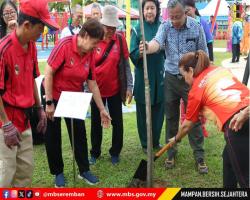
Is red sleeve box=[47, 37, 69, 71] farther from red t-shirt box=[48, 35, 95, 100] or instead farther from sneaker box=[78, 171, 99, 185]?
sneaker box=[78, 171, 99, 185]

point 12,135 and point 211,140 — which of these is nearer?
point 12,135

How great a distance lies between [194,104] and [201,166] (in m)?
1.62

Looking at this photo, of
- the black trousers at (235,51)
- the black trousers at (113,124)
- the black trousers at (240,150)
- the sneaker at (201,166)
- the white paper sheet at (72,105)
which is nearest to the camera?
the black trousers at (240,150)

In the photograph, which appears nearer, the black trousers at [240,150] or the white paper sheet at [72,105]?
the black trousers at [240,150]

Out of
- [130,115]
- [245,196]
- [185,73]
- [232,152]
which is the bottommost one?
[130,115]

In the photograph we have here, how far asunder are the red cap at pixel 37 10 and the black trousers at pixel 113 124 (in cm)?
205

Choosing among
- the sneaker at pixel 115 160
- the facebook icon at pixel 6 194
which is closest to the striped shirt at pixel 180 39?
the sneaker at pixel 115 160

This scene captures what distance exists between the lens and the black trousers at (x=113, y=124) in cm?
499

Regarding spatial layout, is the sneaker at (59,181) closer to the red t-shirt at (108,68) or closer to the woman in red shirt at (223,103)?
the red t-shirt at (108,68)

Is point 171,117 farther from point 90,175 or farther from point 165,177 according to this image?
point 90,175

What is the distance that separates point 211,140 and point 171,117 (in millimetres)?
1483

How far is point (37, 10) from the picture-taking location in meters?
2.94

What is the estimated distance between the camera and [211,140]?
603 cm

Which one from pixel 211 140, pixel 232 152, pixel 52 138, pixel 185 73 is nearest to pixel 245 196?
pixel 232 152
